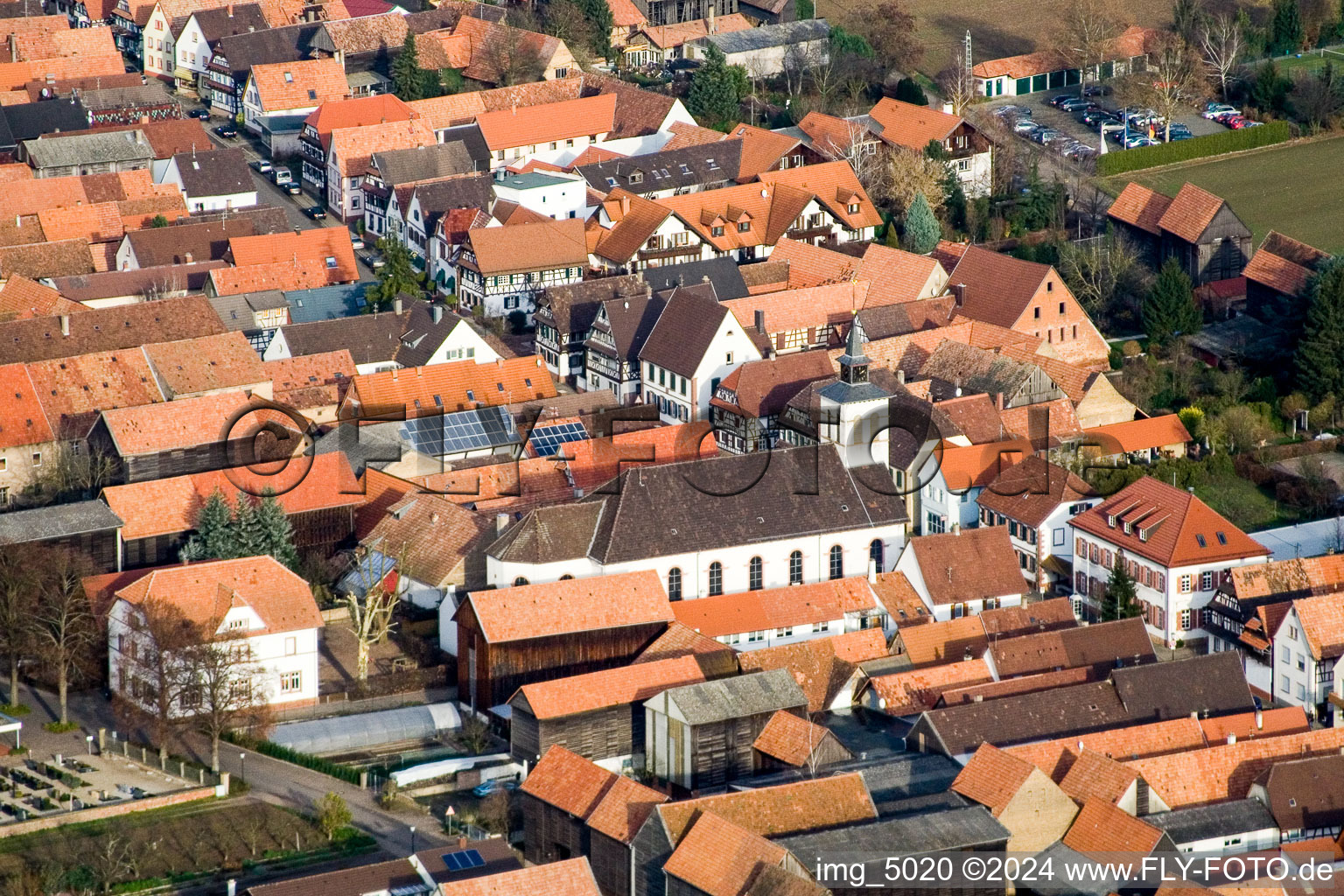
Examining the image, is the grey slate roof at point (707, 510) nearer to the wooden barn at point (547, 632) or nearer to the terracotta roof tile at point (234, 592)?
the wooden barn at point (547, 632)

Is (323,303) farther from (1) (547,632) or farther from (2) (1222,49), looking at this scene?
(2) (1222,49)

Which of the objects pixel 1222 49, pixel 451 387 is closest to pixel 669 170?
pixel 451 387

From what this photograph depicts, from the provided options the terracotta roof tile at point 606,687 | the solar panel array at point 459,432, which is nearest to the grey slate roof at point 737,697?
the terracotta roof tile at point 606,687

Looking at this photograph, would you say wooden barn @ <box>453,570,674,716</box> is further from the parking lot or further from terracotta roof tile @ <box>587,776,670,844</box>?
the parking lot

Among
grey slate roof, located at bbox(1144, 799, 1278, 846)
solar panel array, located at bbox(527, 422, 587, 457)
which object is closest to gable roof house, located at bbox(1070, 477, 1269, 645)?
grey slate roof, located at bbox(1144, 799, 1278, 846)

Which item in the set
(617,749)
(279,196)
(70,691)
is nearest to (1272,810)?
(617,749)

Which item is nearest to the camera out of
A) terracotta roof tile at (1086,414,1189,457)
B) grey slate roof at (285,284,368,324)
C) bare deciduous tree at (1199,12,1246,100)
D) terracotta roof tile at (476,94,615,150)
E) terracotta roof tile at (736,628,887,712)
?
terracotta roof tile at (736,628,887,712)

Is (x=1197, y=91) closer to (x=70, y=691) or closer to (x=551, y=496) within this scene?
(x=551, y=496)
